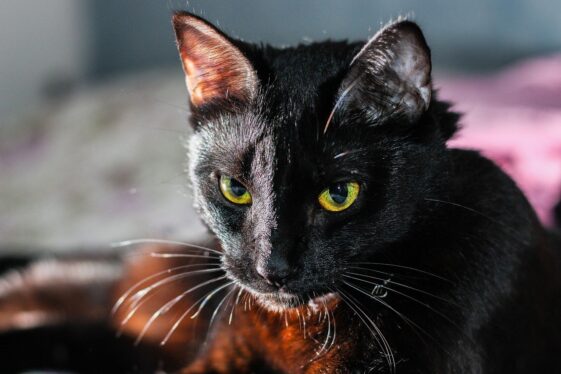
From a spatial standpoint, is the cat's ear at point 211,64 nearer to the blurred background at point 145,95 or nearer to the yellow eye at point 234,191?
the yellow eye at point 234,191

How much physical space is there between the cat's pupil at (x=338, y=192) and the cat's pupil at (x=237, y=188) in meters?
0.12

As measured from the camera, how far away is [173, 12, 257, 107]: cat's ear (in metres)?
1.10

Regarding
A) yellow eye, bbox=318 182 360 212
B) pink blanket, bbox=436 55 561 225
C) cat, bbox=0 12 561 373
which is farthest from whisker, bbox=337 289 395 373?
pink blanket, bbox=436 55 561 225

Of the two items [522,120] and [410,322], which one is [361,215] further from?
[522,120]

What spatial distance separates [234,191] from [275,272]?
15cm

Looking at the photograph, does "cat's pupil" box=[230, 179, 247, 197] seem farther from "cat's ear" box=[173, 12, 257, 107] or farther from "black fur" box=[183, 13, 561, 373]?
"cat's ear" box=[173, 12, 257, 107]

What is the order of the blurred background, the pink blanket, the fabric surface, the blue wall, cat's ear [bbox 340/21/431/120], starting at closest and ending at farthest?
cat's ear [bbox 340/21/431/120] → the pink blanket → the fabric surface → the blurred background → the blue wall

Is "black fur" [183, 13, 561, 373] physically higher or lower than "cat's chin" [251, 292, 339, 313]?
higher

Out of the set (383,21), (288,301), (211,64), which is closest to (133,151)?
(383,21)

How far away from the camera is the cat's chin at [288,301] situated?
107cm

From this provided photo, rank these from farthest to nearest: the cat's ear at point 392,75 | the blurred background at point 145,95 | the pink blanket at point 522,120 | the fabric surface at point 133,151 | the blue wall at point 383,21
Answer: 1. the blue wall at point 383,21
2. the blurred background at point 145,95
3. the fabric surface at point 133,151
4. the pink blanket at point 522,120
5. the cat's ear at point 392,75

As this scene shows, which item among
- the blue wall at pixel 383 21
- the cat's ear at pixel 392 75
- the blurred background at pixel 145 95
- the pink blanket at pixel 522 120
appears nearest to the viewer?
the cat's ear at pixel 392 75

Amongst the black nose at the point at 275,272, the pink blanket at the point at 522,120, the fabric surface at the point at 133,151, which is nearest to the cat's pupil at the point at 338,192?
the black nose at the point at 275,272

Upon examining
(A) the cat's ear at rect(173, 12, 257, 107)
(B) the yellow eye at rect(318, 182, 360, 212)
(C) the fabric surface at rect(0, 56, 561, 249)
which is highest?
(A) the cat's ear at rect(173, 12, 257, 107)
